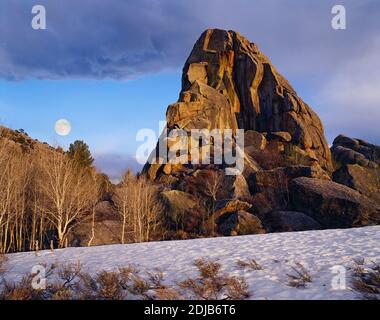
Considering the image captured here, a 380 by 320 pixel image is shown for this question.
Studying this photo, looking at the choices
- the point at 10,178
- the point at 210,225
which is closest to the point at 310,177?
the point at 210,225

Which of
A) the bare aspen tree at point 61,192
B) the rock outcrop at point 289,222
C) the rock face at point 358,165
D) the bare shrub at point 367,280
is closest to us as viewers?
the bare shrub at point 367,280

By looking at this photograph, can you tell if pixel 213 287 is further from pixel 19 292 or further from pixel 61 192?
pixel 61 192

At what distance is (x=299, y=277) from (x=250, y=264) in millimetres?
1925

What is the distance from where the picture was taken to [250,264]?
11633 millimetres

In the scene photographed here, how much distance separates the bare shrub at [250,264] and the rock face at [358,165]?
37.6 m

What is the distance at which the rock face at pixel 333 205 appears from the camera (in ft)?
122

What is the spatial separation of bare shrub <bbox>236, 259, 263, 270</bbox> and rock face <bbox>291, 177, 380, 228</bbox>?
2838cm

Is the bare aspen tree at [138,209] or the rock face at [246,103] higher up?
the rock face at [246,103]

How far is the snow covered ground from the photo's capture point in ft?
31.2

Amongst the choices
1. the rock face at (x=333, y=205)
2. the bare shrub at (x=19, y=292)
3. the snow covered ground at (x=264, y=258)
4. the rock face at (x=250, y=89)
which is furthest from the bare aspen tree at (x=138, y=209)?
the rock face at (x=250, y=89)

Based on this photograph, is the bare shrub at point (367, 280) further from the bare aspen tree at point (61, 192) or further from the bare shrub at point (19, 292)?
the bare aspen tree at point (61, 192)
